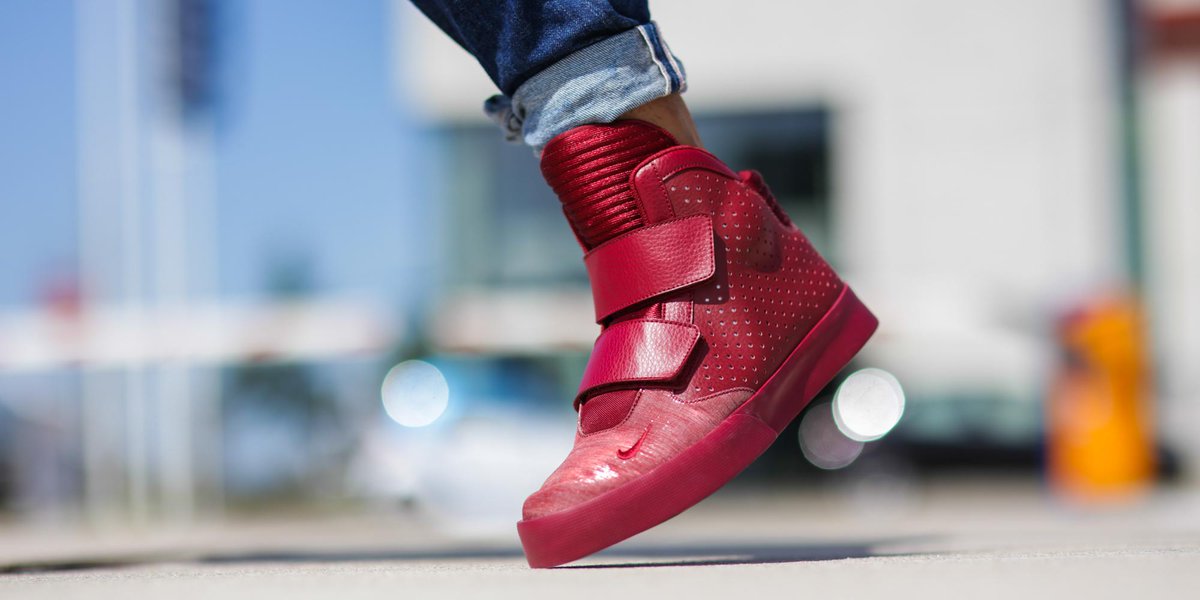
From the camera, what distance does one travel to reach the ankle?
5.47ft

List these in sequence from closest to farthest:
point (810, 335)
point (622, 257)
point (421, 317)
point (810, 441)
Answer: point (622, 257), point (810, 335), point (810, 441), point (421, 317)

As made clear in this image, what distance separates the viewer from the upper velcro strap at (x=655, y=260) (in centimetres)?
165

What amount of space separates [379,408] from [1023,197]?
8476 mm

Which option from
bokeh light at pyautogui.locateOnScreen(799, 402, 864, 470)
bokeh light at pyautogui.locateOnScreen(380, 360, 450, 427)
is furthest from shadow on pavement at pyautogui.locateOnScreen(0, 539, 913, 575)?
bokeh light at pyautogui.locateOnScreen(799, 402, 864, 470)

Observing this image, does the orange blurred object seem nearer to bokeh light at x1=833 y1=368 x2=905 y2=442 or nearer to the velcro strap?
bokeh light at x1=833 y1=368 x2=905 y2=442

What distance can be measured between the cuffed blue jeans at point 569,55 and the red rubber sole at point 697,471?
407mm

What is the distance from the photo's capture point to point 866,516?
12.6 metres

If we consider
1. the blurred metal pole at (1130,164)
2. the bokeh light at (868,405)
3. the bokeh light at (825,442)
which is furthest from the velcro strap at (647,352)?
the blurred metal pole at (1130,164)

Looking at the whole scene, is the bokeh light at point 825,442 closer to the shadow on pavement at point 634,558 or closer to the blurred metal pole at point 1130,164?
the blurred metal pole at point 1130,164

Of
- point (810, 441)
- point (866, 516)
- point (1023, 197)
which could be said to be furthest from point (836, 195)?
point (866, 516)

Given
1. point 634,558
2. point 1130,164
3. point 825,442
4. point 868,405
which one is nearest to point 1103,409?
point 868,405

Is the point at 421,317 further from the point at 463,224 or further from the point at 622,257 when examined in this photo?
the point at 622,257

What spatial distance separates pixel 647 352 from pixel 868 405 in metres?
12.9

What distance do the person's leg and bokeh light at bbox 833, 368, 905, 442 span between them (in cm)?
1213
